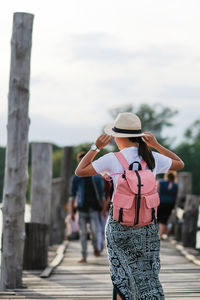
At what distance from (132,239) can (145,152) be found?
0.56 meters

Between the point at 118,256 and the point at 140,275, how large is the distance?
0.20 m

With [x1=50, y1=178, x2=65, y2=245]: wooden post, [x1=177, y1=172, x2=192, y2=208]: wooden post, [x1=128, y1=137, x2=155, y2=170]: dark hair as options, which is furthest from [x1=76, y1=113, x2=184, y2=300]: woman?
[x1=177, y1=172, x2=192, y2=208]: wooden post

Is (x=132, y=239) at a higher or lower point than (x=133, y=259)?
higher

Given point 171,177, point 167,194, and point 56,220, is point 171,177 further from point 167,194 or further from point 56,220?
point 56,220

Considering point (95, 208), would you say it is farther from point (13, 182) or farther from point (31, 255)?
point (13, 182)

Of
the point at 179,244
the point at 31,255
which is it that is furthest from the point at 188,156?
the point at 31,255

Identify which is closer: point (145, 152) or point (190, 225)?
point (145, 152)

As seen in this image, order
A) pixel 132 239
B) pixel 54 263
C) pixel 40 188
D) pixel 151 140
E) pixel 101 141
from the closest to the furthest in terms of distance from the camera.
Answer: pixel 101 141, pixel 132 239, pixel 151 140, pixel 54 263, pixel 40 188

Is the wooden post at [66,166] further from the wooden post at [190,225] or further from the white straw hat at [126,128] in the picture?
the white straw hat at [126,128]

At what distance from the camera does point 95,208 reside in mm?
8953

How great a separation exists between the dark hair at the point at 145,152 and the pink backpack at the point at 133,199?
0.34 feet

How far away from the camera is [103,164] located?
423 cm

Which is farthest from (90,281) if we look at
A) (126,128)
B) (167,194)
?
(167,194)

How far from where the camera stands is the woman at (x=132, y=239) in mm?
4309
